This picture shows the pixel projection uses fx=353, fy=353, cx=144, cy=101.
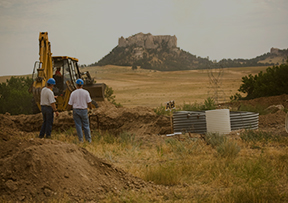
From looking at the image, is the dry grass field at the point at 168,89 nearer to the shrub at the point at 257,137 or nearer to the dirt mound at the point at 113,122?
the dirt mound at the point at 113,122

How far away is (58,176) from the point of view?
5.44 meters

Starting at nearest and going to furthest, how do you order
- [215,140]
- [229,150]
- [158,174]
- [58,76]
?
[158,174]
[229,150]
[215,140]
[58,76]

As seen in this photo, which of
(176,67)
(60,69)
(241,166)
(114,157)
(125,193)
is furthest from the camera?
(176,67)

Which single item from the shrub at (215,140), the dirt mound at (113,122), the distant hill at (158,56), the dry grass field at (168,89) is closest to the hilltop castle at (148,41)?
the distant hill at (158,56)

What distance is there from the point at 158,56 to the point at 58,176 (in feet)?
419

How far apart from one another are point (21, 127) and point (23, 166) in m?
9.51

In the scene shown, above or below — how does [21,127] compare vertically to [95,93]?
below

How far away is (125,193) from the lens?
5293 millimetres

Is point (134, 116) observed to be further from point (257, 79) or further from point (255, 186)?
point (257, 79)

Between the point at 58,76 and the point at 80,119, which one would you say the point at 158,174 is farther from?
the point at 58,76

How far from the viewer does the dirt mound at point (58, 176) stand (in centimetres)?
514

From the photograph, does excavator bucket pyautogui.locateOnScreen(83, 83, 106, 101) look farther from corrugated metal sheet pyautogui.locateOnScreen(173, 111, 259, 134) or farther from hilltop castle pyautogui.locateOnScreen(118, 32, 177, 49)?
hilltop castle pyautogui.locateOnScreen(118, 32, 177, 49)

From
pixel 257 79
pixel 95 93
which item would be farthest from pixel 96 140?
pixel 257 79

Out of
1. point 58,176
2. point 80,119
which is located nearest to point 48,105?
point 80,119
